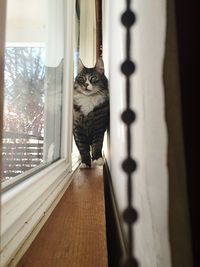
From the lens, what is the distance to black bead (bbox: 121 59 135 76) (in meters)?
0.18

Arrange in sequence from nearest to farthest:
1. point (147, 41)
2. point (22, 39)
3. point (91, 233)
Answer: point (147, 41)
point (91, 233)
point (22, 39)

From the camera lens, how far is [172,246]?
0.27m

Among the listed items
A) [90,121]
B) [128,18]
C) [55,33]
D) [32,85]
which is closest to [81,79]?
[90,121]

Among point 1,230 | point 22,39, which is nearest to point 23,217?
point 1,230

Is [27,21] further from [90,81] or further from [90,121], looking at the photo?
[90,81]

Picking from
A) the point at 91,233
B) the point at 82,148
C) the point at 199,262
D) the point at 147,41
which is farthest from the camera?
the point at 82,148

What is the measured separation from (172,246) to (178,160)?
0.09 m

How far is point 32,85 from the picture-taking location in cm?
83

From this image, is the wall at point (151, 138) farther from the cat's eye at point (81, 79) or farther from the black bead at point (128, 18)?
the cat's eye at point (81, 79)

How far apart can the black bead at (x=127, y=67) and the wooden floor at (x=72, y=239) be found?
1.07ft

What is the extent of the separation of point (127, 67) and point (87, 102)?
1.60m

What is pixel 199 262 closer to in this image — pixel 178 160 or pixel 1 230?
pixel 178 160

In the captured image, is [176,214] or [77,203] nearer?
[176,214]

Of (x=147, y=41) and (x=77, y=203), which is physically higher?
(x=147, y=41)
